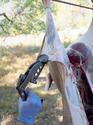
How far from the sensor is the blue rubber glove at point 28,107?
1461 millimetres

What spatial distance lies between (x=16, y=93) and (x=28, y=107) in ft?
11.0

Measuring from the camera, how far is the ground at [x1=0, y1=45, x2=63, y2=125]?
11.4 feet

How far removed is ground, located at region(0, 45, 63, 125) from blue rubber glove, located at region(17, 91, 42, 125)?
5.95ft

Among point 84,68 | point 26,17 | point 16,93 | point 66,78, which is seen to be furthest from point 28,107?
point 26,17

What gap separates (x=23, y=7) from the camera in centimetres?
579

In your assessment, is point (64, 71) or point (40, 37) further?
point (40, 37)

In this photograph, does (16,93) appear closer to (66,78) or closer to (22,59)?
(22,59)

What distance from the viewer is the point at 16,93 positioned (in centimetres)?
470

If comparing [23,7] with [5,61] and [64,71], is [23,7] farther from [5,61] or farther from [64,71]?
[64,71]

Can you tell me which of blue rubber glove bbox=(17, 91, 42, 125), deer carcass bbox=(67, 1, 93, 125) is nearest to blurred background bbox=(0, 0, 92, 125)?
deer carcass bbox=(67, 1, 93, 125)

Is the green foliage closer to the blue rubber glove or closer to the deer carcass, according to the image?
the deer carcass

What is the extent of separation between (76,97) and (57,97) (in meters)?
3.09

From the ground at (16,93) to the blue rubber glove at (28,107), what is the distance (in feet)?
5.95

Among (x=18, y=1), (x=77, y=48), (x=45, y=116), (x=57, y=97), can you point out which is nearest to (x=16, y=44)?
(x=18, y=1)
